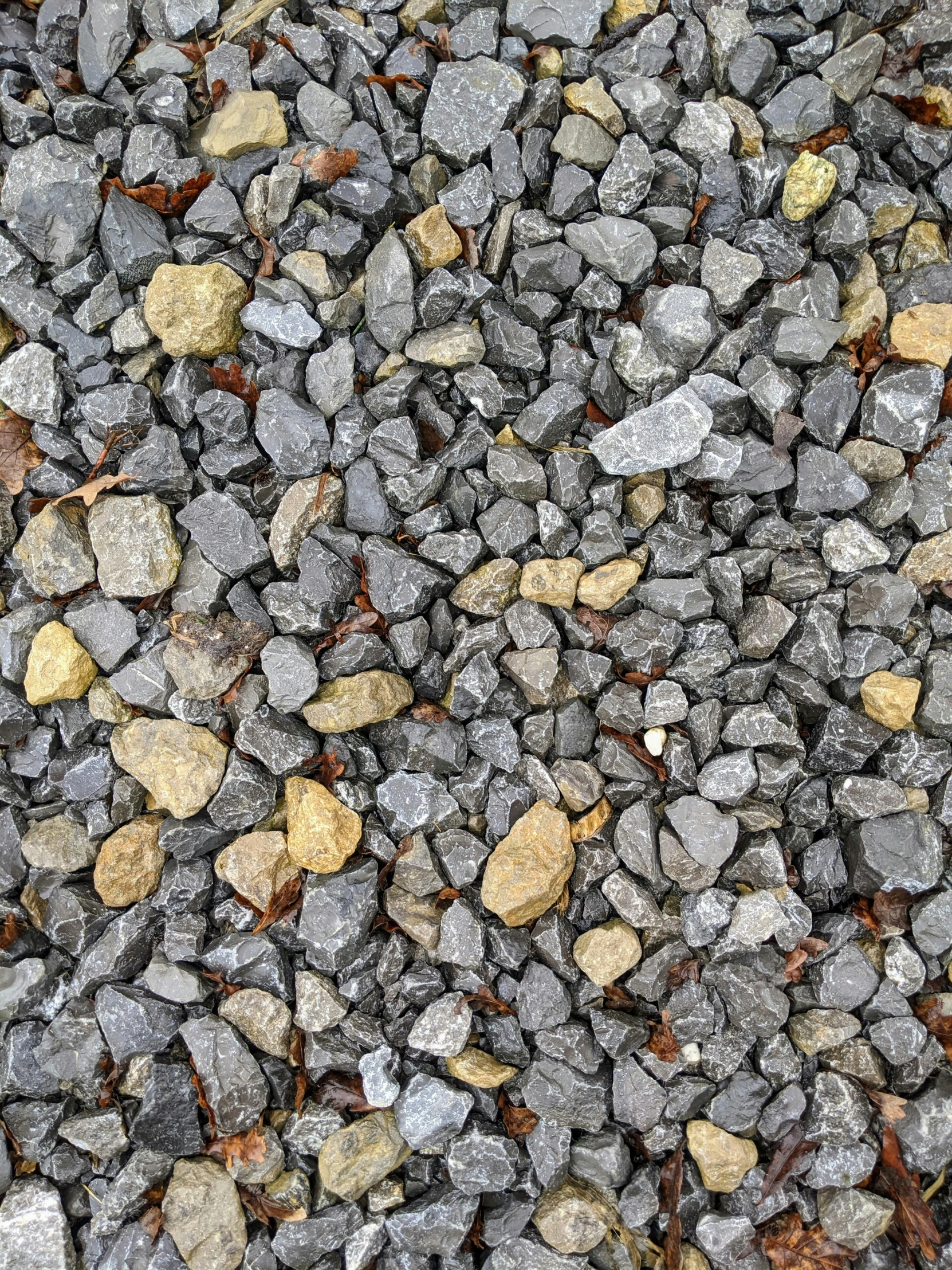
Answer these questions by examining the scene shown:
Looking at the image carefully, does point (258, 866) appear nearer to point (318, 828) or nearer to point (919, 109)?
point (318, 828)

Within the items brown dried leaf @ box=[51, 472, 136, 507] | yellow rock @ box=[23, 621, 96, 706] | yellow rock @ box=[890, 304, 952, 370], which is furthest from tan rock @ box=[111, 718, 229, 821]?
yellow rock @ box=[890, 304, 952, 370]

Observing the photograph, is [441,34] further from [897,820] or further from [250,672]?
[897,820]

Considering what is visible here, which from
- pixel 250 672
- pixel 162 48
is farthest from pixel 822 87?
pixel 250 672

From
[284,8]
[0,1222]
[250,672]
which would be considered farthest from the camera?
[284,8]

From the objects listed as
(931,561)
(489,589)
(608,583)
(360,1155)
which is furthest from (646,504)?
(360,1155)

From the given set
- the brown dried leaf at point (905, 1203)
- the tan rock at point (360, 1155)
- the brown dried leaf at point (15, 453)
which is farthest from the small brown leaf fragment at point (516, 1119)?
the brown dried leaf at point (15, 453)

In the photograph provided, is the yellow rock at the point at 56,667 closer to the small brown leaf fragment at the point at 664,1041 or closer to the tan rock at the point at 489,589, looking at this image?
the tan rock at the point at 489,589
